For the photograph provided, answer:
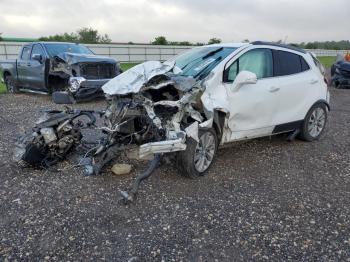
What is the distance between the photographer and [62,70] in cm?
1171

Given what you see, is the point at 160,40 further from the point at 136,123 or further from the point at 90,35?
the point at 136,123

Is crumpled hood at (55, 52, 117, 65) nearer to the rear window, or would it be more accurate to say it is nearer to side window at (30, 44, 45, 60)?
side window at (30, 44, 45, 60)

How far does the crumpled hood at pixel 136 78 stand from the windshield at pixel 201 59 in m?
0.46

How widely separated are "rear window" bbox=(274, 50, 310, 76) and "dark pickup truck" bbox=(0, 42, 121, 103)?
5.84 meters

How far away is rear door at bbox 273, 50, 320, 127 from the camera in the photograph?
6441mm

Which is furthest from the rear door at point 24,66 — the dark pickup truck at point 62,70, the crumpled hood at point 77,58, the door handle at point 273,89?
the door handle at point 273,89

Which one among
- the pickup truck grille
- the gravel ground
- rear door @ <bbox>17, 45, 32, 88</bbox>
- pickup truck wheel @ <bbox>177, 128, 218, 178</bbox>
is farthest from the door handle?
rear door @ <bbox>17, 45, 32, 88</bbox>

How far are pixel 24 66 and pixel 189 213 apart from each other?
35.4ft

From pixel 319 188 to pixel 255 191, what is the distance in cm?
90

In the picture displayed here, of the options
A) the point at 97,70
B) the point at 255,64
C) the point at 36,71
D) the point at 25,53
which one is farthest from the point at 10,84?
the point at 255,64

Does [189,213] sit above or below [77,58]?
below

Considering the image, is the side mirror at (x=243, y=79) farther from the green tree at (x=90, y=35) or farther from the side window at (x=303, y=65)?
the green tree at (x=90, y=35)

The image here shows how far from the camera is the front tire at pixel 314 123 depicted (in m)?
7.06

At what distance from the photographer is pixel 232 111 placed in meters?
5.59
